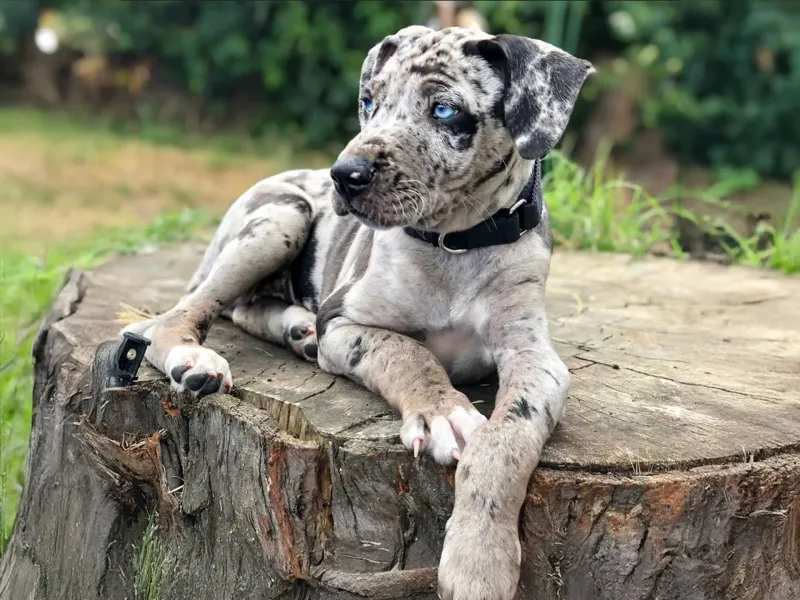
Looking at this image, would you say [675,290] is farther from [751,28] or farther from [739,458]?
[751,28]

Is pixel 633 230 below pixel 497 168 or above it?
below

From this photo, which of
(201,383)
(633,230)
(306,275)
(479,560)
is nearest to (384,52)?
(306,275)

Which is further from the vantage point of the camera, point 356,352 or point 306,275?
point 306,275

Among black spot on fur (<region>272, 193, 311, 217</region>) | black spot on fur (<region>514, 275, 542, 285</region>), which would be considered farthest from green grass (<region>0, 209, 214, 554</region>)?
black spot on fur (<region>514, 275, 542, 285</region>)

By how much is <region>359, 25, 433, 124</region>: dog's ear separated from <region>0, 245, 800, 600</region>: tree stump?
3.56ft

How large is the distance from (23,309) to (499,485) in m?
4.36

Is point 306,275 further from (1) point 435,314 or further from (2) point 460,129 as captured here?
(2) point 460,129

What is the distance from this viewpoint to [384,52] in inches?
141

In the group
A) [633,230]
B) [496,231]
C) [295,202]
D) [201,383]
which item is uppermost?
→ [496,231]

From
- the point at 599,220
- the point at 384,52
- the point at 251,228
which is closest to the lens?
the point at 384,52

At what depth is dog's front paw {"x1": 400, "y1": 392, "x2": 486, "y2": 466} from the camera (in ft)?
8.86

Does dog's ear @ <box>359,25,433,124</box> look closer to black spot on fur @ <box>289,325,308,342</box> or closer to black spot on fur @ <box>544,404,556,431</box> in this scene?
black spot on fur @ <box>289,325,308,342</box>

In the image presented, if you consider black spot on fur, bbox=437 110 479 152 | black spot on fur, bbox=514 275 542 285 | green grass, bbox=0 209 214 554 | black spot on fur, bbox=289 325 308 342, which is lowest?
green grass, bbox=0 209 214 554

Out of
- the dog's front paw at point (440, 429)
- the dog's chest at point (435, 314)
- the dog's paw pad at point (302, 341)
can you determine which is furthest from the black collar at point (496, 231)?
the dog's front paw at point (440, 429)
